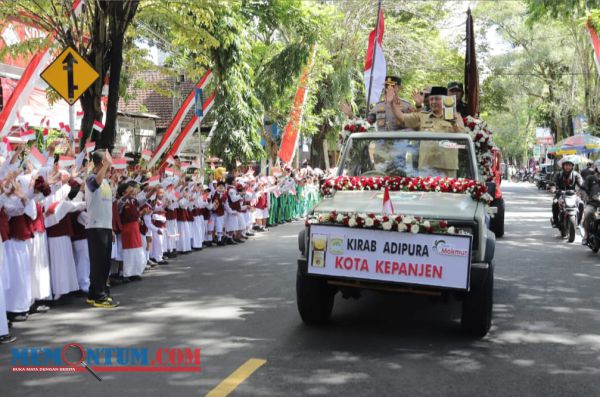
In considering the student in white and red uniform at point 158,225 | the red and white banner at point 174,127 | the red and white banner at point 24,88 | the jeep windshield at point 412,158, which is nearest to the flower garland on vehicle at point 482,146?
the jeep windshield at point 412,158

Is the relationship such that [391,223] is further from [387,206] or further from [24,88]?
[24,88]

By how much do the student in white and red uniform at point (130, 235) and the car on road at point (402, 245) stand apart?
4407 mm

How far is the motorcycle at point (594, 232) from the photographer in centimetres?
1312

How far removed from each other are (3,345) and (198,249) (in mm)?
8314

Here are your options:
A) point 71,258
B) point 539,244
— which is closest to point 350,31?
point 539,244

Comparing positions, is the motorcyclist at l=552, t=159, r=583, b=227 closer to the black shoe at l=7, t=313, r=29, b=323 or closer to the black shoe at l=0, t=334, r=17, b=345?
the black shoe at l=7, t=313, r=29, b=323

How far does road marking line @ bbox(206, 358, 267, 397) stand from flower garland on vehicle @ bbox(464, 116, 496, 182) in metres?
4.53

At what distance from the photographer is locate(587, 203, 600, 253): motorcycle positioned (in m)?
13.1

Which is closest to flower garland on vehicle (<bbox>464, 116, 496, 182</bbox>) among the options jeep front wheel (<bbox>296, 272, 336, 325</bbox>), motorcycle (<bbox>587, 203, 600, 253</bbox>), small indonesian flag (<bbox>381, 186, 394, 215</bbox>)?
small indonesian flag (<bbox>381, 186, 394, 215</bbox>)

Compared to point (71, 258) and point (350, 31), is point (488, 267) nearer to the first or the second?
point (71, 258)

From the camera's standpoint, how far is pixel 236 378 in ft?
17.8

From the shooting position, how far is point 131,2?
12.2 metres

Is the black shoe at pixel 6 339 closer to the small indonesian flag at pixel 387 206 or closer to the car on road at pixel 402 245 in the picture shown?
the car on road at pixel 402 245

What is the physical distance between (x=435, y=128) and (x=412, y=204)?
88.9 inches
